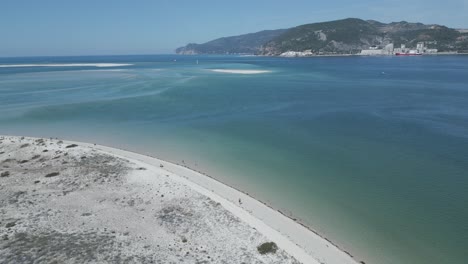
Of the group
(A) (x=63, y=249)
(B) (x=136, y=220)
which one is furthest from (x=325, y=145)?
(A) (x=63, y=249)

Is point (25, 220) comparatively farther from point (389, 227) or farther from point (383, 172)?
point (383, 172)

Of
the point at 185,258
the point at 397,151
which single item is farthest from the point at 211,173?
the point at 397,151

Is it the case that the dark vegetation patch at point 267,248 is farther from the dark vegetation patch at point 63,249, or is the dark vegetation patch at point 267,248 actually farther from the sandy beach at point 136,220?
the dark vegetation patch at point 63,249

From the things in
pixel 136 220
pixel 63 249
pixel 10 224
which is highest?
pixel 10 224

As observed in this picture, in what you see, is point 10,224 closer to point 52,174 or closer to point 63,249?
point 63,249

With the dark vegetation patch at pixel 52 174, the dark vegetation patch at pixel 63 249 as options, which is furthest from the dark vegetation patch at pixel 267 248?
the dark vegetation patch at pixel 52 174

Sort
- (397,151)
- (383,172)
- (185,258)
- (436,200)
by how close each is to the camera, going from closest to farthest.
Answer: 1. (185,258)
2. (436,200)
3. (383,172)
4. (397,151)
